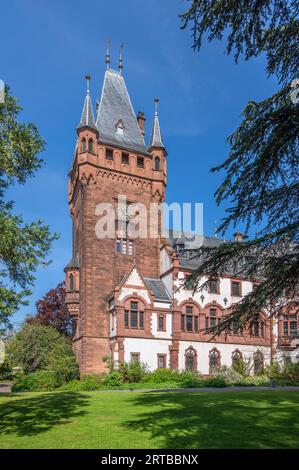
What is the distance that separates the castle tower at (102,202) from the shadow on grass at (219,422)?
689 inches

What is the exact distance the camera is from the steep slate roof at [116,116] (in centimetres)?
4031

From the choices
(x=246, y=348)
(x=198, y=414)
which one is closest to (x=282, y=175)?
(x=198, y=414)

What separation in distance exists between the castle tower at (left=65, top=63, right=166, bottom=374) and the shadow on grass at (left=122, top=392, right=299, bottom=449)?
17.5 m

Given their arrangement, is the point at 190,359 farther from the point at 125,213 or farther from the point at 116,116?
the point at 116,116

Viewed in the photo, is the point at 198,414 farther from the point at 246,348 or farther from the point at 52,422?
the point at 246,348

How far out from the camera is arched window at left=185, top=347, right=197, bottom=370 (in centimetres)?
3556

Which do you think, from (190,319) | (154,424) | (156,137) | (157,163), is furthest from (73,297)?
(154,424)

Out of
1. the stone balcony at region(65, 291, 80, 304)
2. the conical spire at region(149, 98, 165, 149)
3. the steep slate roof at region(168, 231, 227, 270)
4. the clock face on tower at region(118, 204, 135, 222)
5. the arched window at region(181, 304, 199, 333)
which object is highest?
the conical spire at region(149, 98, 165, 149)

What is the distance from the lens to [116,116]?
42.4m

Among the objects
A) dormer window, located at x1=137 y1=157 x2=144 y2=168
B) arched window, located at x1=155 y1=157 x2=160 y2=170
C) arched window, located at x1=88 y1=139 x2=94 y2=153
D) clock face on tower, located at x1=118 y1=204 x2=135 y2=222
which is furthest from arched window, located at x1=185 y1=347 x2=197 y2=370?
arched window, located at x1=88 y1=139 x2=94 y2=153

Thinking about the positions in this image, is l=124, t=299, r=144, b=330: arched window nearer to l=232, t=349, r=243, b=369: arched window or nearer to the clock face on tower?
the clock face on tower

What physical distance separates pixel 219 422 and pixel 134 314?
911 inches

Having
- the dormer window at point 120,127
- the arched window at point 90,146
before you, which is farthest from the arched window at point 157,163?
the arched window at point 90,146
